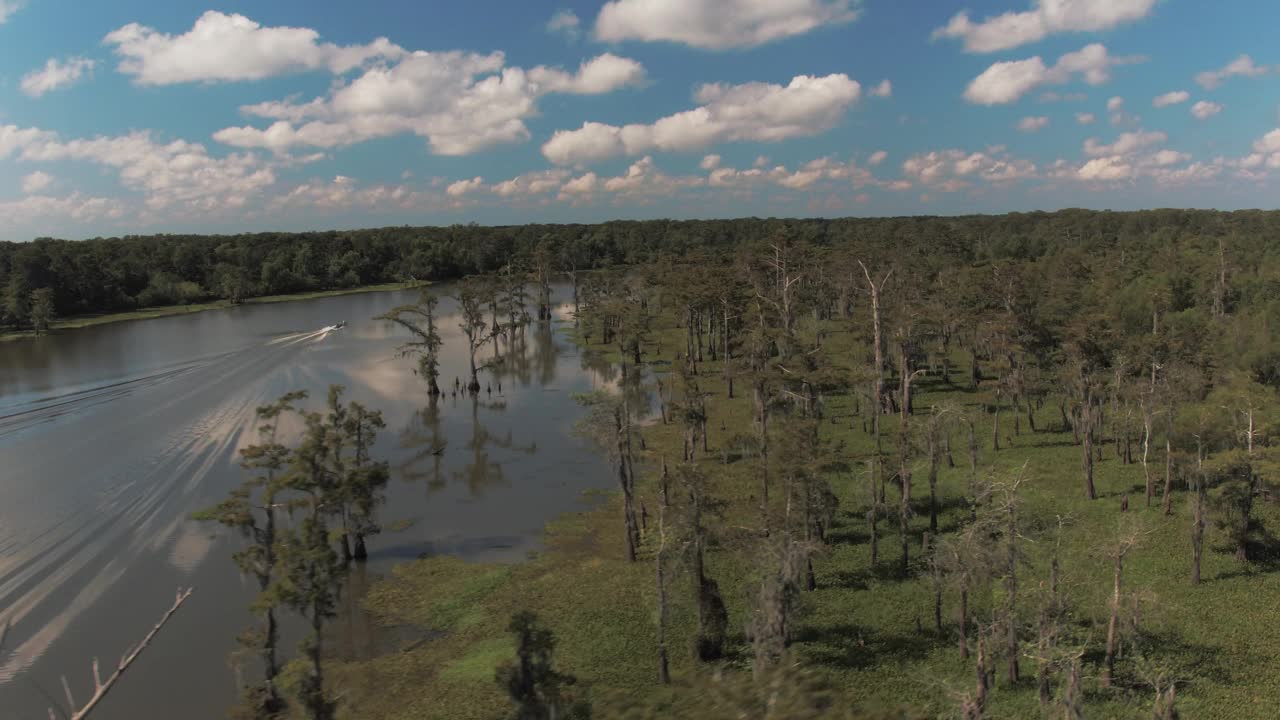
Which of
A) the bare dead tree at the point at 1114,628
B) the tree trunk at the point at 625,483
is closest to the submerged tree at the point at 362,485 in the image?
the tree trunk at the point at 625,483

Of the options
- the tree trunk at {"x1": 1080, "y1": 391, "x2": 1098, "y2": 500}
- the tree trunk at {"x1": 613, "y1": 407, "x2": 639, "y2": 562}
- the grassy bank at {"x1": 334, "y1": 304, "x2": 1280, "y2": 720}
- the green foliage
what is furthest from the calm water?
the tree trunk at {"x1": 1080, "y1": 391, "x2": 1098, "y2": 500}

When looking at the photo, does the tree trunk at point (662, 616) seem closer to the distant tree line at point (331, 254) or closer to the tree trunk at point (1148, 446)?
the tree trunk at point (1148, 446)

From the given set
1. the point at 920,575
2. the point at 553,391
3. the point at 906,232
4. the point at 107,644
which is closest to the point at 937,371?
the point at 553,391

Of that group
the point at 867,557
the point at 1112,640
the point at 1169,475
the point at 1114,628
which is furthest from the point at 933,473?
the point at 1169,475

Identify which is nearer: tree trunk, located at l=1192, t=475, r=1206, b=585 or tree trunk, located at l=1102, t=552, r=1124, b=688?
tree trunk, located at l=1102, t=552, r=1124, b=688

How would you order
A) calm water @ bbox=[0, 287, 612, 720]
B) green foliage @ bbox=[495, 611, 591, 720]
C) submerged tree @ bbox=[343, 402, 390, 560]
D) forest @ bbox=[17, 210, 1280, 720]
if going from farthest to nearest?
calm water @ bbox=[0, 287, 612, 720] < submerged tree @ bbox=[343, 402, 390, 560] < forest @ bbox=[17, 210, 1280, 720] < green foliage @ bbox=[495, 611, 591, 720]

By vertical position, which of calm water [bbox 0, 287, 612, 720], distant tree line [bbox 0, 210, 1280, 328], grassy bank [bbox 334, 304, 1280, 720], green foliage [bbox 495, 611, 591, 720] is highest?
distant tree line [bbox 0, 210, 1280, 328]

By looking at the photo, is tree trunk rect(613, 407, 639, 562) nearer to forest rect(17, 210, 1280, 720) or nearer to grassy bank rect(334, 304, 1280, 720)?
forest rect(17, 210, 1280, 720)

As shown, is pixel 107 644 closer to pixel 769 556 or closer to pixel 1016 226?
pixel 769 556
